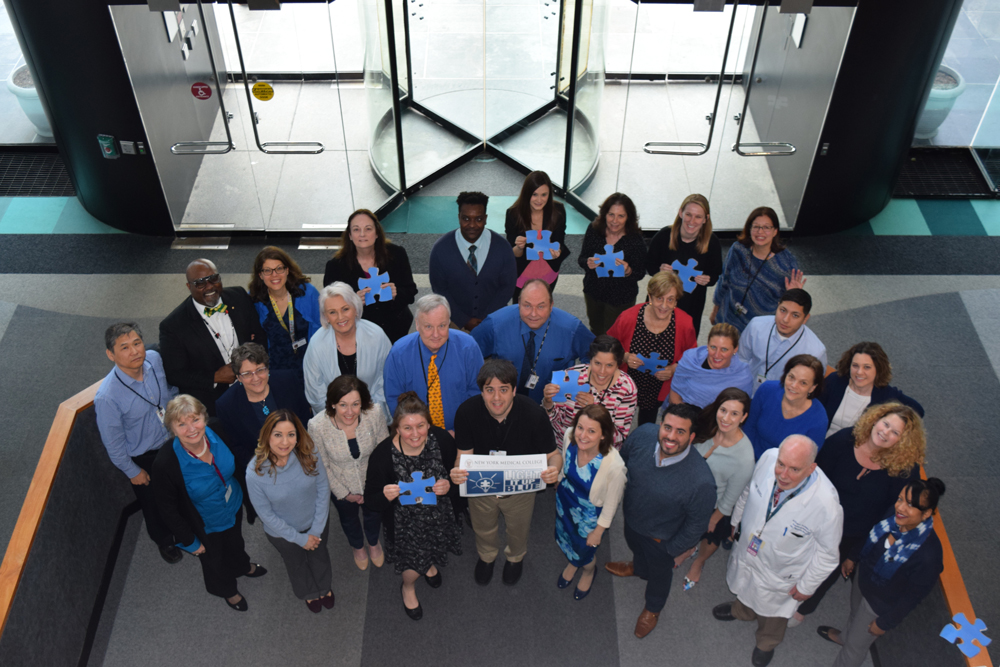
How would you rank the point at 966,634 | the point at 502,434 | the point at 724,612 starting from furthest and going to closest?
the point at 724,612 → the point at 502,434 → the point at 966,634

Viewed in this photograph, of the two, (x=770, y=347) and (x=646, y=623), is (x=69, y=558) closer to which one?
(x=646, y=623)

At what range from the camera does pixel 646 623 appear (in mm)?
4887

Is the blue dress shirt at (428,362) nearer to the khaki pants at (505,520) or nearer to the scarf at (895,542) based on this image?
the khaki pants at (505,520)

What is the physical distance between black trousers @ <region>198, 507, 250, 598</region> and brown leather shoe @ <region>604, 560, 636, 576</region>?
92.9 inches

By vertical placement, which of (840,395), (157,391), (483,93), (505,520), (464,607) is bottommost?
(464,607)

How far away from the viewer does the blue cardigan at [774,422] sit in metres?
4.51

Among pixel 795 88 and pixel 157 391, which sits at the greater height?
pixel 795 88

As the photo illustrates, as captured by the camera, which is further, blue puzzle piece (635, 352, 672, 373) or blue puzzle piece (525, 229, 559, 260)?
blue puzzle piece (525, 229, 559, 260)

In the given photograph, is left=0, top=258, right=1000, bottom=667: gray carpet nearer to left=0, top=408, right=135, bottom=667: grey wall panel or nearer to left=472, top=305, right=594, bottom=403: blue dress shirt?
left=0, top=408, right=135, bottom=667: grey wall panel

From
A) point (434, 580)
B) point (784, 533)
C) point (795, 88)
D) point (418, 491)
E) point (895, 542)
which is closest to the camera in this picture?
point (895, 542)

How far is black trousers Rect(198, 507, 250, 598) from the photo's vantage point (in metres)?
4.71

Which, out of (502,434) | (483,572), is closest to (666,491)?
(502,434)

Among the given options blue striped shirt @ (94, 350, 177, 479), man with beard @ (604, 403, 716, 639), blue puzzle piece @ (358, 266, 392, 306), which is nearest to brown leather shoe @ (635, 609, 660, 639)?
man with beard @ (604, 403, 716, 639)

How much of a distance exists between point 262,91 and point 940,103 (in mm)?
7699
